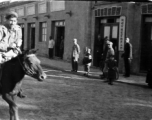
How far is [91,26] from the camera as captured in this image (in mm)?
17656

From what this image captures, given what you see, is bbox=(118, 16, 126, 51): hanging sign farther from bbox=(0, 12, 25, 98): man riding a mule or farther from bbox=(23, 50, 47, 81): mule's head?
bbox=(23, 50, 47, 81): mule's head

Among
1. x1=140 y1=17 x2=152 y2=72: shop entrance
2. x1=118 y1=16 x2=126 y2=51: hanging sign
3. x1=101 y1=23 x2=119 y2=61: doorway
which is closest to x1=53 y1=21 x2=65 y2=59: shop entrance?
x1=101 y1=23 x2=119 y2=61: doorway

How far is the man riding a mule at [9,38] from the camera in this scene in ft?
16.2

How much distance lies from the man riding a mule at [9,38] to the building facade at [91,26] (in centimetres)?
955

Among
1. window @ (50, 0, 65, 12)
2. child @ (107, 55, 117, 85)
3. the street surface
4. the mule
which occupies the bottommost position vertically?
the street surface

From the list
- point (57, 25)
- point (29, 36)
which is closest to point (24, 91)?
point (57, 25)

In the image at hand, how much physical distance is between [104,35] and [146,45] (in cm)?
348

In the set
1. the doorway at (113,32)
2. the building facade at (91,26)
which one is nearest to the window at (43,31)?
the building facade at (91,26)

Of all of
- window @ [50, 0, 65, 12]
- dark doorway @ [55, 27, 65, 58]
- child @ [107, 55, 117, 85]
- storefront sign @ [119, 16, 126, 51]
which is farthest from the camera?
dark doorway @ [55, 27, 65, 58]

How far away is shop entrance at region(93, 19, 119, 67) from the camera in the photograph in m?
15.6

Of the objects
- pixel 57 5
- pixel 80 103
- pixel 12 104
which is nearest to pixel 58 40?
pixel 57 5

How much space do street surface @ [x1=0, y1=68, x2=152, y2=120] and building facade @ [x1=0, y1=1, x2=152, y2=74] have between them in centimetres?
541

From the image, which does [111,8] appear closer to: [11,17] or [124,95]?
[124,95]

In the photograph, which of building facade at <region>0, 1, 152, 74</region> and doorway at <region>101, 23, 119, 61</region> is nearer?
building facade at <region>0, 1, 152, 74</region>
